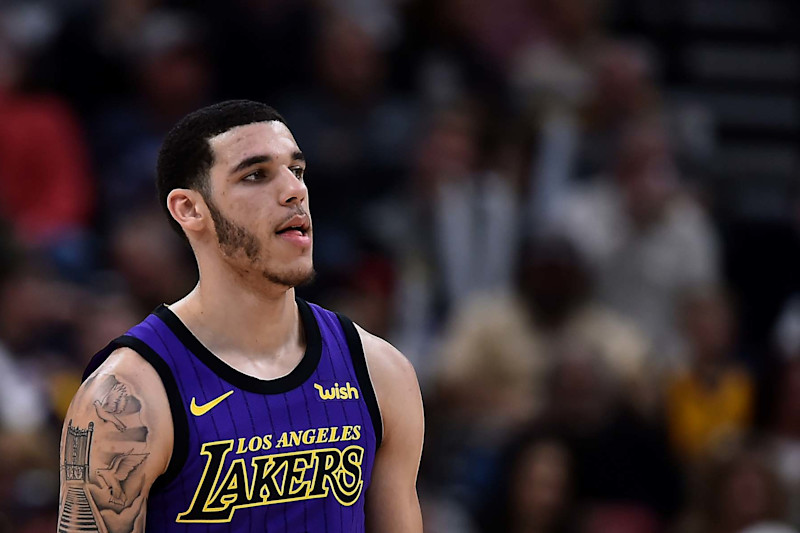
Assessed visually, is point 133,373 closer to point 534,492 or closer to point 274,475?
point 274,475

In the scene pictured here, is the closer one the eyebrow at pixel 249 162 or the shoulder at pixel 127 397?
the shoulder at pixel 127 397

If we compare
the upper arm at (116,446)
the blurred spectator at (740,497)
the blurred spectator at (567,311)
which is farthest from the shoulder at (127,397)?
the blurred spectator at (567,311)

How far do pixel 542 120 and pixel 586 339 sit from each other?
6.42 ft

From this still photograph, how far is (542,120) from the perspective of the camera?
9875 millimetres

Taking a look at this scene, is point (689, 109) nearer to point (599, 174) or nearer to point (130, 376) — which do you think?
point (599, 174)

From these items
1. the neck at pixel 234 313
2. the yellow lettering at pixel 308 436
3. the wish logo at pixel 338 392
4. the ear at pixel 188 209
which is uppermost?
the ear at pixel 188 209

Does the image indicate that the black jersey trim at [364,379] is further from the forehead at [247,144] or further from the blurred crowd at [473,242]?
the blurred crowd at [473,242]

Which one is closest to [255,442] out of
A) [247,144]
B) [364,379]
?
[364,379]

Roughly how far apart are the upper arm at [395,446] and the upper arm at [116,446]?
0.69 metres

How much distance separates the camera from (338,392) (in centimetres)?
391

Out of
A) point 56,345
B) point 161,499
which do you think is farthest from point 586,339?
point 161,499

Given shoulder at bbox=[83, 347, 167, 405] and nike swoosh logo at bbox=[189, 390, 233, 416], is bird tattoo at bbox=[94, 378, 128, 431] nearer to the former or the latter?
shoulder at bbox=[83, 347, 167, 405]

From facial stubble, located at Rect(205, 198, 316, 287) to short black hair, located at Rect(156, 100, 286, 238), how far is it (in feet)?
0.28

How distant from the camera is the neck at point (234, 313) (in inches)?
152
